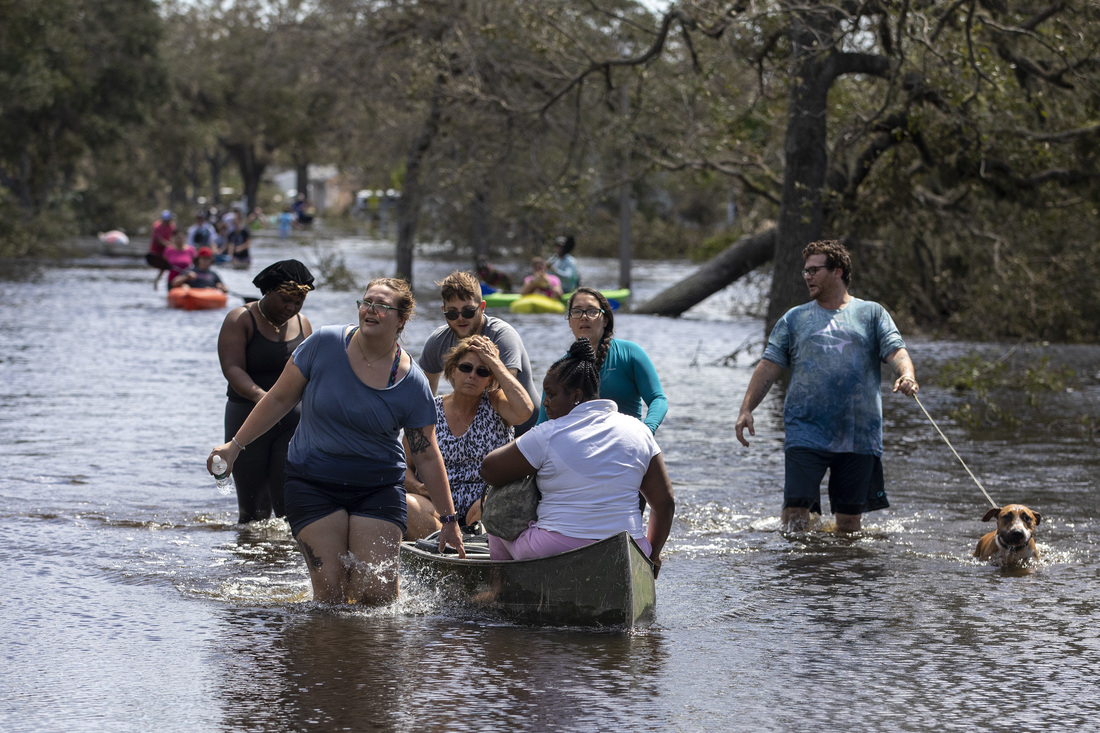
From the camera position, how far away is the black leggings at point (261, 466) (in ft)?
26.9

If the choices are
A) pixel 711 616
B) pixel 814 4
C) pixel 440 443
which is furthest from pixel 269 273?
pixel 814 4

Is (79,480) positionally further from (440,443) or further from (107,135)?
(107,135)

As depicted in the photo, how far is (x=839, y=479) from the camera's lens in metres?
8.59

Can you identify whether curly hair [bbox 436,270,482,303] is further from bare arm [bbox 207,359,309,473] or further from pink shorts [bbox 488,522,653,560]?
pink shorts [bbox 488,522,653,560]

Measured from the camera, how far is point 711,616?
22.9ft

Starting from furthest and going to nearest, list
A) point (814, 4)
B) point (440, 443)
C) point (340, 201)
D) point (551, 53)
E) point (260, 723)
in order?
point (340, 201) → point (551, 53) → point (814, 4) → point (440, 443) → point (260, 723)

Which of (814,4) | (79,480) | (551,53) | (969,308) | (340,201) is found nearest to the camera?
(79,480)

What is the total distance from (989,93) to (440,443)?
10289 millimetres

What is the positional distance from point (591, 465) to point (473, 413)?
4.85 feet

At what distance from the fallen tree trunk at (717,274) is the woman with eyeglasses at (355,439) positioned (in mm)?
16002

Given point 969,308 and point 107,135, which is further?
point 107,135

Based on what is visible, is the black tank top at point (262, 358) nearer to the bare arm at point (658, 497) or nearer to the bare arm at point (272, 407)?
the bare arm at point (272, 407)

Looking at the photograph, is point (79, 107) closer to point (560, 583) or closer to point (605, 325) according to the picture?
point (605, 325)

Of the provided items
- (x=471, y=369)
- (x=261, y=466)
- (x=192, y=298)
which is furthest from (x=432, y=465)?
(x=192, y=298)
